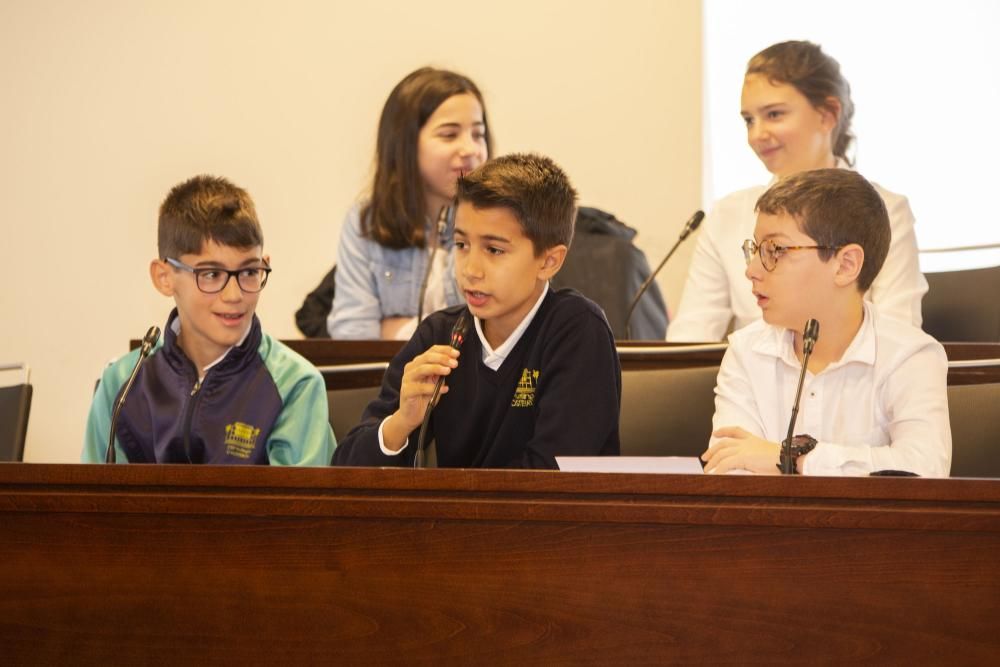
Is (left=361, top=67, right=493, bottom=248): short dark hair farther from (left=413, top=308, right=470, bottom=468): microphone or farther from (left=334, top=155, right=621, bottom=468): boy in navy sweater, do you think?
(left=413, top=308, right=470, bottom=468): microphone

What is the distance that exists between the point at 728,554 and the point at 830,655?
153 mm

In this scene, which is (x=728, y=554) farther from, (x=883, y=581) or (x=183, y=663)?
(x=183, y=663)

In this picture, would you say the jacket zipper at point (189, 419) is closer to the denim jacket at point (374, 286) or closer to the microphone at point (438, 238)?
the microphone at point (438, 238)

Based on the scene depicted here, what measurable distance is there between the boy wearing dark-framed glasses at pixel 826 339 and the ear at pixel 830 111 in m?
1.07

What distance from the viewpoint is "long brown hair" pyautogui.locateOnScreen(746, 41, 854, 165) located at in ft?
11.5

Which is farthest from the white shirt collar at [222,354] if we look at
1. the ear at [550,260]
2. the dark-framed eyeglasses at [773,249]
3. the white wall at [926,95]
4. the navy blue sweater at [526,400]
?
the white wall at [926,95]

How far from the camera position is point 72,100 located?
511cm

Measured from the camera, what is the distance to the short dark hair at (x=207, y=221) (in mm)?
2648

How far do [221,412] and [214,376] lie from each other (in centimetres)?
8

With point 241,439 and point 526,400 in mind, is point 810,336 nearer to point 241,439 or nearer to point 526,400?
point 526,400

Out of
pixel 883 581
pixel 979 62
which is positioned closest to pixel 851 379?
pixel 883 581

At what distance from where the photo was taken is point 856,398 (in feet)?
7.60

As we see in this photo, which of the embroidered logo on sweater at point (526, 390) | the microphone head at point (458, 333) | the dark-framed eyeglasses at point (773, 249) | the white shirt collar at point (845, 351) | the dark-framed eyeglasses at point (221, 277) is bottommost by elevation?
the embroidered logo on sweater at point (526, 390)

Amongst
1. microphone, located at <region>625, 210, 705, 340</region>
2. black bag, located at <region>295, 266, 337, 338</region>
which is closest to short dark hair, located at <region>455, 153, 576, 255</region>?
microphone, located at <region>625, 210, 705, 340</region>
